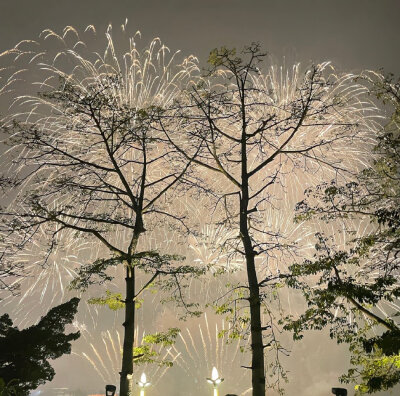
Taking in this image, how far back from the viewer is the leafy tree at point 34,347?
1617 centimetres

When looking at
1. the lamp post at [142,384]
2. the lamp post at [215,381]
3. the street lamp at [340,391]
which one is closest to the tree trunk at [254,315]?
the street lamp at [340,391]

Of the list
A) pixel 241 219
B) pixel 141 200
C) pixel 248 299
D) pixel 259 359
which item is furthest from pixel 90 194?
pixel 259 359

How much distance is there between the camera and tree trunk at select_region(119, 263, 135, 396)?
12.8m

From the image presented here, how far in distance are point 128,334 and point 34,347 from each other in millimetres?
5619

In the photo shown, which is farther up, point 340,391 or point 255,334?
point 255,334

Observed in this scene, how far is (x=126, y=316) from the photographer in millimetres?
13742

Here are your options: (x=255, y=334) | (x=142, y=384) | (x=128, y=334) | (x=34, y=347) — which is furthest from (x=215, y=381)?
(x=34, y=347)

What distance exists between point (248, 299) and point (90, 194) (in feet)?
23.5

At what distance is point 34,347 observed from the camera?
16656 millimetres

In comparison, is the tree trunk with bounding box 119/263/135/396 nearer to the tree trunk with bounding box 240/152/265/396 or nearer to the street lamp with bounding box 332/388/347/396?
the tree trunk with bounding box 240/152/265/396

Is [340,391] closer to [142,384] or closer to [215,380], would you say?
[215,380]

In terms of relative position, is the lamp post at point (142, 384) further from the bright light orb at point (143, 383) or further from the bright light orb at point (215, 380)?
the bright light orb at point (215, 380)

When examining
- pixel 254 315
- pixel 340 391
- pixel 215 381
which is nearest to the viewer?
pixel 340 391

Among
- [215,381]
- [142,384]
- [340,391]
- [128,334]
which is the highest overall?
[128,334]
